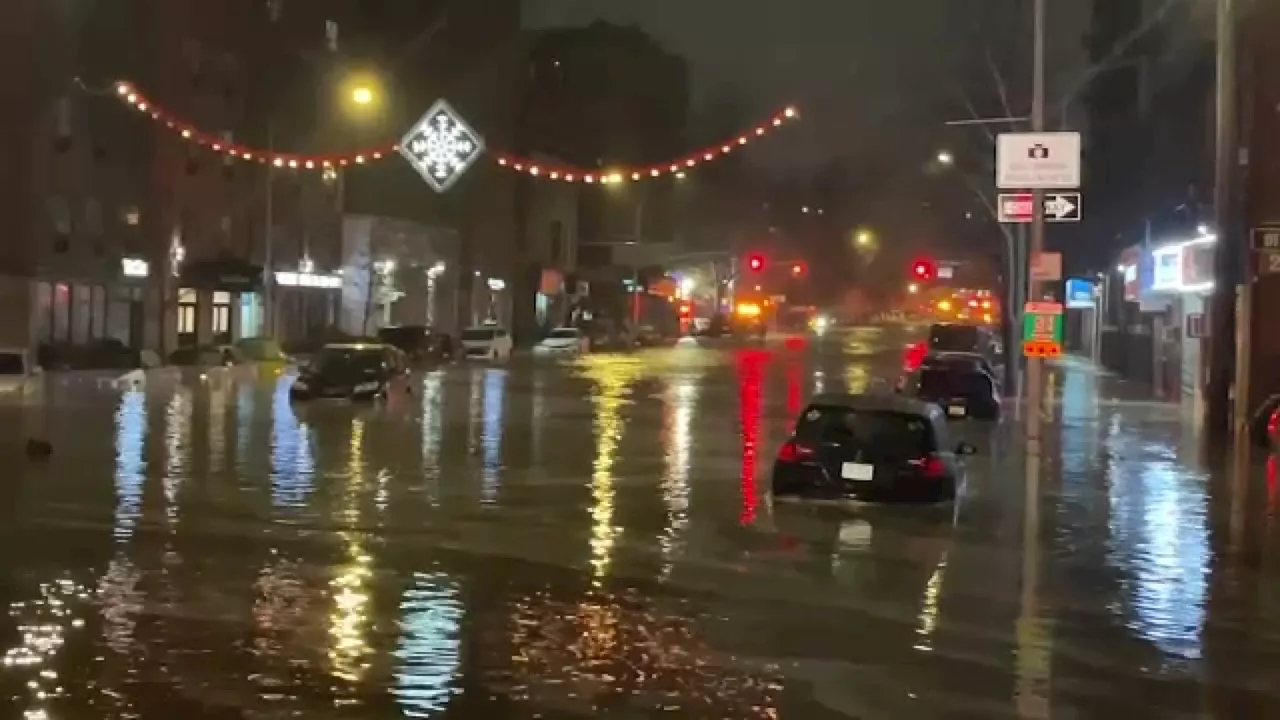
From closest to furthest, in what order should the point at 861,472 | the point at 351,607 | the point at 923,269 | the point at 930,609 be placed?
the point at 351,607 < the point at 930,609 < the point at 861,472 < the point at 923,269

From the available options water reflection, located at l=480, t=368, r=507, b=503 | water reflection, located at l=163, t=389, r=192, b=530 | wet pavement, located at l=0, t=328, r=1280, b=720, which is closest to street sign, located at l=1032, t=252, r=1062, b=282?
wet pavement, located at l=0, t=328, r=1280, b=720

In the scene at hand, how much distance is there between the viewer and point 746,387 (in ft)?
148

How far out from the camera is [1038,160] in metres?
24.4

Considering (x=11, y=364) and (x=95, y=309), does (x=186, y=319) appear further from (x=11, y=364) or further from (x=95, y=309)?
(x=11, y=364)

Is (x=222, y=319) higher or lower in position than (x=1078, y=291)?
lower

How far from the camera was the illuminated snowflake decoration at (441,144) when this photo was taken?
33.7 meters

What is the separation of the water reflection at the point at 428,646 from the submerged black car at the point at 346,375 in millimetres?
23047

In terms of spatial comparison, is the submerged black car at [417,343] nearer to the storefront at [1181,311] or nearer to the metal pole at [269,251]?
the metal pole at [269,251]

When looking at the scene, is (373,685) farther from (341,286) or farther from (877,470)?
(341,286)

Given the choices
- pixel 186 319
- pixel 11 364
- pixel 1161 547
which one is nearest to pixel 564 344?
pixel 186 319

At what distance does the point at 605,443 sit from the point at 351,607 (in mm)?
14989

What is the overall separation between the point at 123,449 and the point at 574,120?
8773 cm

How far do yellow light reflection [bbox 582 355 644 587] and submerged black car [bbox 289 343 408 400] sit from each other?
4.73 metres

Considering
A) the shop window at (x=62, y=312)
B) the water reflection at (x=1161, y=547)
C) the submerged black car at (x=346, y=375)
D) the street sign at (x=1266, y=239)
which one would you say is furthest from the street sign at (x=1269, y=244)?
the shop window at (x=62, y=312)
